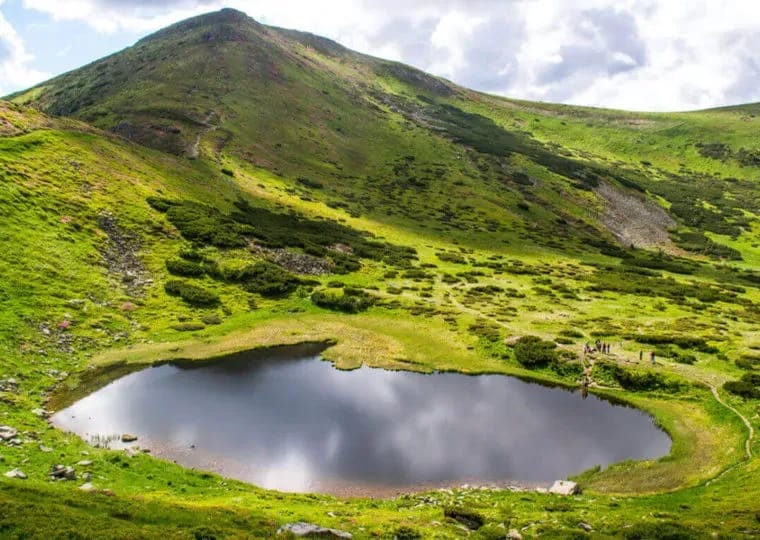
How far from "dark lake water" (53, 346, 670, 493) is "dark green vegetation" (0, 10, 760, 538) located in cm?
226

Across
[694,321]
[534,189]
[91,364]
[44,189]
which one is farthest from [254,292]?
[534,189]

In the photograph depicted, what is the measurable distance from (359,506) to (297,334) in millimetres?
31769

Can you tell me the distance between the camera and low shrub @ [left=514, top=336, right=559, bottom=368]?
50.4 metres

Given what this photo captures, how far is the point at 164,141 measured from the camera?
11631cm

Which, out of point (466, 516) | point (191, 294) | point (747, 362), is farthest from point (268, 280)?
point (747, 362)

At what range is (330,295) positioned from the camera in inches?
2569

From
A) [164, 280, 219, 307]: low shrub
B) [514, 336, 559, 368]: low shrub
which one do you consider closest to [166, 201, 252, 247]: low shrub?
[164, 280, 219, 307]: low shrub

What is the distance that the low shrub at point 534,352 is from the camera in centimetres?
5041

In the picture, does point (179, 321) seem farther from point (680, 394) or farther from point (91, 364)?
point (680, 394)

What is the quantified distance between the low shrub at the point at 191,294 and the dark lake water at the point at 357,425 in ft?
44.7

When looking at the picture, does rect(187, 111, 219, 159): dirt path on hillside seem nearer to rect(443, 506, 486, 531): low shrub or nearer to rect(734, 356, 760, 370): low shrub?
rect(443, 506, 486, 531): low shrub

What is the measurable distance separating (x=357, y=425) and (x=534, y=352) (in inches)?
916

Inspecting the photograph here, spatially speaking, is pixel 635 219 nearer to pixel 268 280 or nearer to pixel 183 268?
pixel 268 280

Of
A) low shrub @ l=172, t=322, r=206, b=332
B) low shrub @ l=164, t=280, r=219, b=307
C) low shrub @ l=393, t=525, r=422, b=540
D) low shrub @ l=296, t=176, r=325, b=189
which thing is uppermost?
low shrub @ l=296, t=176, r=325, b=189
